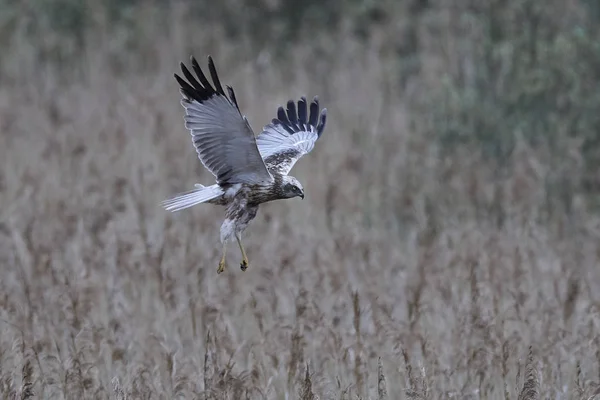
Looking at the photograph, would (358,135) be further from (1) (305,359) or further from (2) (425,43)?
(1) (305,359)

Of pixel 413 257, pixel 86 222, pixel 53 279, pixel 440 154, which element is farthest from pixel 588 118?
pixel 53 279

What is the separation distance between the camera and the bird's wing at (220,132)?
5.87m

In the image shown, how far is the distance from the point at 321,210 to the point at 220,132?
8.09 ft

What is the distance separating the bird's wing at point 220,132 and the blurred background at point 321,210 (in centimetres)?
59

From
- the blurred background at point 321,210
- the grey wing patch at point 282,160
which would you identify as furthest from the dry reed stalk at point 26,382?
the grey wing patch at point 282,160

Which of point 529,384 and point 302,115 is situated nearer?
point 529,384

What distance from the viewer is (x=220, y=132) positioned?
5992 mm

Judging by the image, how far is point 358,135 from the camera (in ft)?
31.9

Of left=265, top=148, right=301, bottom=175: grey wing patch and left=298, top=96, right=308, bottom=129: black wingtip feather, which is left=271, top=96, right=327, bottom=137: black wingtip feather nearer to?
left=298, top=96, right=308, bottom=129: black wingtip feather

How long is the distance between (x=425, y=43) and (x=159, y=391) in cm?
618

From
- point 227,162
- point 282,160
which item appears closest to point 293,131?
point 282,160

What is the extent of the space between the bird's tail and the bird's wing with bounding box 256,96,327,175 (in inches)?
28.1

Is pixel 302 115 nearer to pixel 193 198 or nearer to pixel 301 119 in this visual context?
pixel 301 119

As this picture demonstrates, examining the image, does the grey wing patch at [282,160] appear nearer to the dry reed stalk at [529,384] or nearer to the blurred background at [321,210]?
the blurred background at [321,210]
